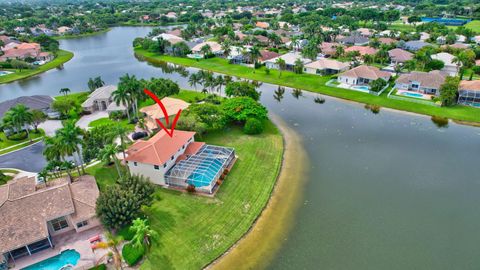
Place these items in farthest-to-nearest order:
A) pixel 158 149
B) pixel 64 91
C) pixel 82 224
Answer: pixel 64 91
pixel 158 149
pixel 82 224

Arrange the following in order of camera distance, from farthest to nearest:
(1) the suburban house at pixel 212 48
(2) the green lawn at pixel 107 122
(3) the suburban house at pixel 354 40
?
1. (3) the suburban house at pixel 354 40
2. (1) the suburban house at pixel 212 48
3. (2) the green lawn at pixel 107 122

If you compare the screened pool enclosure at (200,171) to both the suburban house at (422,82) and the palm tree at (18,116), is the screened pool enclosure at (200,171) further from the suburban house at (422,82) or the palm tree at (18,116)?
the suburban house at (422,82)

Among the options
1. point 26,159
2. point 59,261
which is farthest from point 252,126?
point 26,159

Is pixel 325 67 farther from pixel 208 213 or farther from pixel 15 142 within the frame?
pixel 15 142

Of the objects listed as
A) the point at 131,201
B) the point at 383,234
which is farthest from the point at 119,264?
the point at 383,234

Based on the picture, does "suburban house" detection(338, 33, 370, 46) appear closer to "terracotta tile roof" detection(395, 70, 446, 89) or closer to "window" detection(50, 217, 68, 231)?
"terracotta tile roof" detection(395, 70, 446, 89)

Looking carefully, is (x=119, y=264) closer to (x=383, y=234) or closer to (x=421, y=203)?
(x=383, y=234)

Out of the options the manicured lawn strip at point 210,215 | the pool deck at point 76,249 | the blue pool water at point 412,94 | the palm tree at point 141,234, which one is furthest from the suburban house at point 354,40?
A: the pool deck at point 76,249
